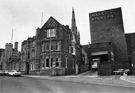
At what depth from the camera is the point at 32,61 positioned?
3566 centimetres

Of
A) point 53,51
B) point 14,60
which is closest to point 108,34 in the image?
point 53,51

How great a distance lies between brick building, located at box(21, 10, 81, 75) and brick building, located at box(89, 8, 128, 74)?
15.8 metres

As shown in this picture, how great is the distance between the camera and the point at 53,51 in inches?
1217

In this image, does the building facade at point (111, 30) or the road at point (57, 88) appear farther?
the building facade at point (111, 30)

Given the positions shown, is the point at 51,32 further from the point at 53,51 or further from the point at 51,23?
the point at 53,51

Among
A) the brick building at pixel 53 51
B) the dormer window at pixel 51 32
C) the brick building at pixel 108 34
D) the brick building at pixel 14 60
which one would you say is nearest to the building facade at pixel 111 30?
the brick building at pixel 108 34

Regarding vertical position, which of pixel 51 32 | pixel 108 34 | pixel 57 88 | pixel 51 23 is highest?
pixel 108 34

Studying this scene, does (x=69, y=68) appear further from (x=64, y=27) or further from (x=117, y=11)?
(x=117, y=11)

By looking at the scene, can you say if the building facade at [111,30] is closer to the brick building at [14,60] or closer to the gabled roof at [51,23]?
the gabled roof at [51,23]

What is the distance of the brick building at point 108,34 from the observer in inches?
1982

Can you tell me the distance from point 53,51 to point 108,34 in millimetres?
33285

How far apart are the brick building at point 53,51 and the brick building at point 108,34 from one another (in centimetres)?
1576

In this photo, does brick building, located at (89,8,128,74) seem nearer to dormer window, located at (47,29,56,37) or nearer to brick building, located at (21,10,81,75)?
brick building, located at (21,10,81,75)

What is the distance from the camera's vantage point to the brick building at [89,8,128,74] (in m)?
50.3
